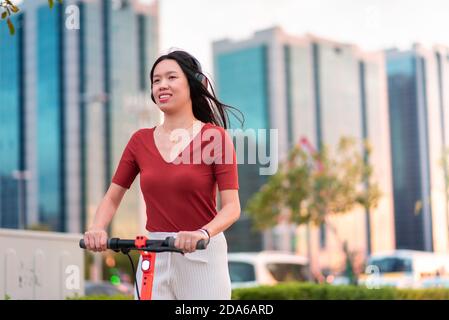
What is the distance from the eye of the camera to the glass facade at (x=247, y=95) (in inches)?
4072

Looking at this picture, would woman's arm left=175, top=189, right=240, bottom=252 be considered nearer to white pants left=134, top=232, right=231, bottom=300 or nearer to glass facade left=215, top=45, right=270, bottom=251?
white pants left=134, top=232, right=231, bottom=300

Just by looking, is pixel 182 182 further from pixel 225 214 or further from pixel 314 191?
pixel 314 191

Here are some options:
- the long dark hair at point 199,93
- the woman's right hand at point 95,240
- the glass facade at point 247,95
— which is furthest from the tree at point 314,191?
the glass facade at point 247,95

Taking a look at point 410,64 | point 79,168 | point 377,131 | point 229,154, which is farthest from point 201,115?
point 377,131

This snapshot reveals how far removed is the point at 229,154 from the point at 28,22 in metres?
89.1

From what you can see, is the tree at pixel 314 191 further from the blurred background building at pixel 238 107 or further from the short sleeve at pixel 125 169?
the short sleeve at pixel 125 169

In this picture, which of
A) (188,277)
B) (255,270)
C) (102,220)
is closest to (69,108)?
(255,270)

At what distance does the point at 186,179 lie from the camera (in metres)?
3.45

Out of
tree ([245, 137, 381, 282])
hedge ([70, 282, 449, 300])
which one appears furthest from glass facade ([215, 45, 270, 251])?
hedge ([70, 282, 449, 300])

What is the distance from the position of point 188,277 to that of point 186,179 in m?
0.35

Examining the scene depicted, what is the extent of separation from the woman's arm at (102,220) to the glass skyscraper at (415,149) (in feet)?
297

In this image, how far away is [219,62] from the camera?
108m

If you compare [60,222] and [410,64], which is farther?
[410,64]
